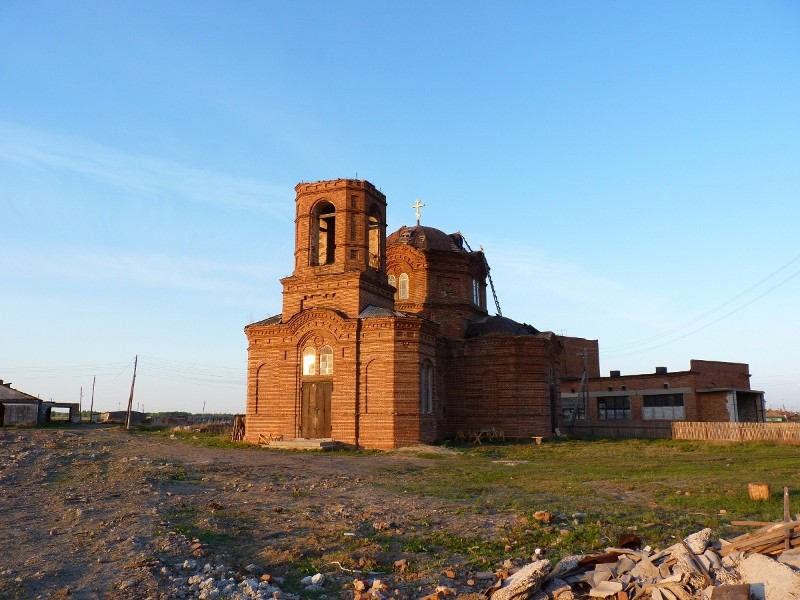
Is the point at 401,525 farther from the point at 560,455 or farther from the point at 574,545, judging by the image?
the point at 560,455

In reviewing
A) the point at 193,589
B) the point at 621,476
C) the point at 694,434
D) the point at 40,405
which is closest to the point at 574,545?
the point at 193,589

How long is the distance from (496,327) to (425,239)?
6.33 m

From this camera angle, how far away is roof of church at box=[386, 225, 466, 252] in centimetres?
3559

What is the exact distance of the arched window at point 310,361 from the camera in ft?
89.9

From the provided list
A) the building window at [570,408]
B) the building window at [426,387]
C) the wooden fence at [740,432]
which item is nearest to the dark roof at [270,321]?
the building window at [426,387]

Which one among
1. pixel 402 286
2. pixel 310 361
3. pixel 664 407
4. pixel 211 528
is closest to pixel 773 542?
pixel 211 528

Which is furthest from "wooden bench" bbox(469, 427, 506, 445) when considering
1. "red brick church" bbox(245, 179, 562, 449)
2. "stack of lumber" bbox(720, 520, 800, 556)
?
"stack of lumber" bbox(720, 520, 800, 556)

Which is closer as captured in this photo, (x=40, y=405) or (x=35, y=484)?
(x=35, y=484)

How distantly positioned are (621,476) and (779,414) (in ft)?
233

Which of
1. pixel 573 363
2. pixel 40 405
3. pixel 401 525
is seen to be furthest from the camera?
pixel 573 363

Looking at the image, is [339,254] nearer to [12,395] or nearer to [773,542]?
[773,542]

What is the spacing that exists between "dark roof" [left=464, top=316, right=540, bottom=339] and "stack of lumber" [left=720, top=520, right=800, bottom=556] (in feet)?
81.0

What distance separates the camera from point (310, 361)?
27.5 m

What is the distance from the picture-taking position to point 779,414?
76.1 m
